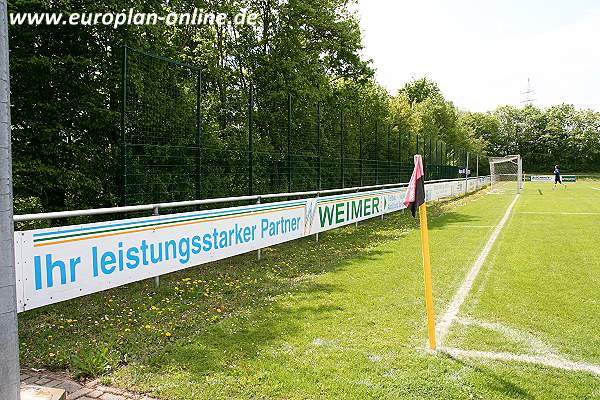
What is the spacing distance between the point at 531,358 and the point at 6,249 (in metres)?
4.14

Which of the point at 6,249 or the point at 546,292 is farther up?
the point at 6,249

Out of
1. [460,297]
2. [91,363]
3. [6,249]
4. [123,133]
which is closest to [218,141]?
[123,133]

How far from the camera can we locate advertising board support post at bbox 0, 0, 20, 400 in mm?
2406

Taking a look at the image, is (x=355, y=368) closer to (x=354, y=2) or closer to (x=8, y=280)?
(x=8, y=280)

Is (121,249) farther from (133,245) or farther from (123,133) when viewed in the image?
(123,133)

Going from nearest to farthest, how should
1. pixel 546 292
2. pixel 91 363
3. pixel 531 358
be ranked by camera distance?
pixel 91 363, pixel 531 358, pixel 546 292

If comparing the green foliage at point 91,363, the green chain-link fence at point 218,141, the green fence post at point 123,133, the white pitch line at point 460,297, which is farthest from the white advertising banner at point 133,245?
the white pitch line at point 460,297

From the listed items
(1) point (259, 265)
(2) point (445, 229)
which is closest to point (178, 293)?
(1) point (259, 265)

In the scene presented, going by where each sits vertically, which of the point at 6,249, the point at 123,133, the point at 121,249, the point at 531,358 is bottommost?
the point at 531,358

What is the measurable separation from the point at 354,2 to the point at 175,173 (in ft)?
60.2

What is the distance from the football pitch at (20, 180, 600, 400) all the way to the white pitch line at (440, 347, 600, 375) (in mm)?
17

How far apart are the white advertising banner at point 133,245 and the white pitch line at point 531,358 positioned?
3.58 m

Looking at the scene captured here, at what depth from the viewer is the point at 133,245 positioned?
5996mm

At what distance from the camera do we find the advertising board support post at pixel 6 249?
94.7 inches
